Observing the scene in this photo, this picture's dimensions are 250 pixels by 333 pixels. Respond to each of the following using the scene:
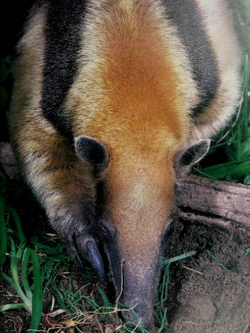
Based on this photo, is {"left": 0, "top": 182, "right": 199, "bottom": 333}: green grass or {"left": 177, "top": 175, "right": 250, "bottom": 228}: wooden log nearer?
{"left": 0, "top": 182, "right": 199, "bottom": 333}: green grass

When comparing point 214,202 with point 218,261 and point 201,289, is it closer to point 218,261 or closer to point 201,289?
point 218,261

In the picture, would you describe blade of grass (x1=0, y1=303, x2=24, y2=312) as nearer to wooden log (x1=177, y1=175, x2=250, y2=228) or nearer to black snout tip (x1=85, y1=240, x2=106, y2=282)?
black snout tip (x1=85, y1=240, x2=106, y2=282)

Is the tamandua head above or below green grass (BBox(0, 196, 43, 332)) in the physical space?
above

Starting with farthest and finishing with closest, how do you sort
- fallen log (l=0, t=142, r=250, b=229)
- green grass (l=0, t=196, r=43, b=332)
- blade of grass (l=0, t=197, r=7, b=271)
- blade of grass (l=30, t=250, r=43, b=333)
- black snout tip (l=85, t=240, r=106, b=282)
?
fallen log (l=0, t=142, r=250, b=229)
blade of grass (l=0, t=197, r=7, b=271)
black snout tip (l=85, t=240, r=106, b=282)
green grass (l=0, t=196, r=43, b=332)
blade of grass (l=30, t=250, r=43, b=333)

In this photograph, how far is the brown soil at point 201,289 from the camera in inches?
151

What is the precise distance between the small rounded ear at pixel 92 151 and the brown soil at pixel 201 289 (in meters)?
0.62

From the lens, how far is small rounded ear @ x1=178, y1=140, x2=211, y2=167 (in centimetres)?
394

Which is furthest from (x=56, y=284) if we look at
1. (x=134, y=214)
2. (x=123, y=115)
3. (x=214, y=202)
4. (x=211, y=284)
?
(x=214, y=202)

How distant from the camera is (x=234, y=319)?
382 centimetres

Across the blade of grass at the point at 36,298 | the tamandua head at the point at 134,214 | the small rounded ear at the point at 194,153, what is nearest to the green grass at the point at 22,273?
the blade of grass at the point at 36,298

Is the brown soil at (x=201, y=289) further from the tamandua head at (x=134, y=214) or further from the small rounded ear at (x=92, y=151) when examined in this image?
the small rounded ear at (x=92, y=151)

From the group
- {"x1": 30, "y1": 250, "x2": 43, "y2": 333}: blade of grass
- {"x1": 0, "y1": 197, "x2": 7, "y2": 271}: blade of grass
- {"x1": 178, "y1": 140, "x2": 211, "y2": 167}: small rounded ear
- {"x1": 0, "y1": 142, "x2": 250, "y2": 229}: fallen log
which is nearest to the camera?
{"x1": 30, "y1": 250, "x2": 43, "y2": 333}: blade of grass

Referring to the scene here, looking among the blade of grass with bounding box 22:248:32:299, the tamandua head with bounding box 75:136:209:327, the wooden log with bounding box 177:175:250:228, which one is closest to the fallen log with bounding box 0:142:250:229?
the wooden log with bounding box 177:175:250:228

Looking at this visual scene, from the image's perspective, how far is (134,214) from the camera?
3.72 metres
